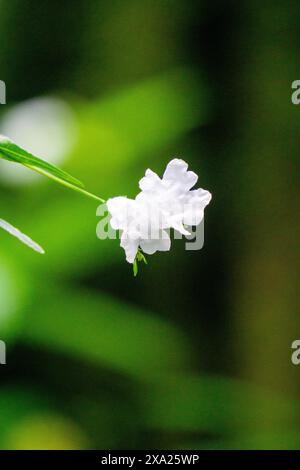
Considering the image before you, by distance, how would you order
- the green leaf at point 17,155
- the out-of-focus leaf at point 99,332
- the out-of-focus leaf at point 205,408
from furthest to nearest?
the out-of-focus leaf at point 205,408 < the out-of-focus leaf at point 99,332 < the green leaf at point 17,155

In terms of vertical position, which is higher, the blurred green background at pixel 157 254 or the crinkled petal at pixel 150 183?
the blurred green background at pixel 157 254

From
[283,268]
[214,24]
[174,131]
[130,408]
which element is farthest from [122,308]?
[214,24]

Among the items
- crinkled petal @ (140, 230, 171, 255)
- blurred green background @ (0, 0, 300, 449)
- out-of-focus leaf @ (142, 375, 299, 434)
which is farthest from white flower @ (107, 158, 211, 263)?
out-of-focus leaf @ (142, 375, 299, 434)

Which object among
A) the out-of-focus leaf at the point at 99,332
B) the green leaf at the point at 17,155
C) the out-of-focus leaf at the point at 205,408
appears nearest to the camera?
the green leaf at the point at 17,155

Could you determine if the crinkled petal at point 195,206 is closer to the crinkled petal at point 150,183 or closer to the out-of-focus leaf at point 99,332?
the crinkled petal at point 150,183

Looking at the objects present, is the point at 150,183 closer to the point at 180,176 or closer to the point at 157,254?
the point at 180,176

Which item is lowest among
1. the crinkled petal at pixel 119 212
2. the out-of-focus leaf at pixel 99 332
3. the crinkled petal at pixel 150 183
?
the crinkled petal at pixel 119 212

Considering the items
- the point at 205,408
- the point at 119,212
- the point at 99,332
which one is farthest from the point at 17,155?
the point at 205,408

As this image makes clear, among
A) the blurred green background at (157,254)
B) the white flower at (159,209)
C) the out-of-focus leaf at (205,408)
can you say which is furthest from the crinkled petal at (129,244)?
the out-of-focus leaf at (205,408)

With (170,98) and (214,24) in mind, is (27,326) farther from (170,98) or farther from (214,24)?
(214,24)
